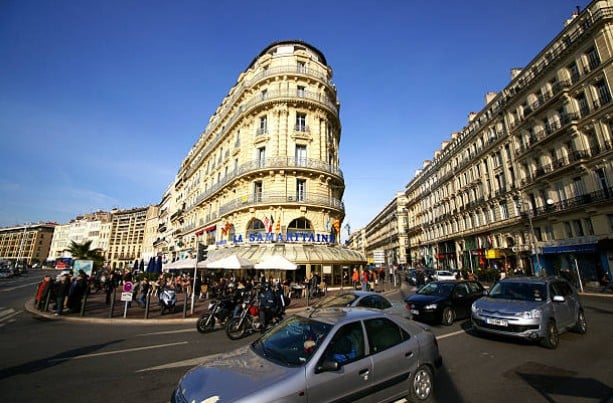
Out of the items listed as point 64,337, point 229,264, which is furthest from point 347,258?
point 64,337

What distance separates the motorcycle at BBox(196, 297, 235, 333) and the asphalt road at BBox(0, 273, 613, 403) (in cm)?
36

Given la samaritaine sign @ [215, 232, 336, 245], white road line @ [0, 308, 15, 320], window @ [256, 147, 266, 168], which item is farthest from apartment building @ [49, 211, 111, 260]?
white road line @ [0, 308, 15, 320]

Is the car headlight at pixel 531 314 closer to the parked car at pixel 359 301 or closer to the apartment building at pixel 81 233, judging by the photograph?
the parked car at pixel 359 301

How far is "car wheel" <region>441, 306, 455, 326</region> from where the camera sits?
923 cm

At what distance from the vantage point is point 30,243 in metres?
112

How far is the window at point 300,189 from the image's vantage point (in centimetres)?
2379

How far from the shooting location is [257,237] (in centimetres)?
2302

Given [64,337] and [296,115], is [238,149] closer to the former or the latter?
[296,115]

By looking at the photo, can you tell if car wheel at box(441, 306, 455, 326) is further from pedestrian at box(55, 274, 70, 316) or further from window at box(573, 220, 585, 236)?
window at box(573, 220, 585, 236)

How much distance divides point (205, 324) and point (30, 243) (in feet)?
492

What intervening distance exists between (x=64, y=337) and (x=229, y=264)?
755 cm

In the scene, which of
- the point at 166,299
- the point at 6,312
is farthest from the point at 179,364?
the point at 6,312

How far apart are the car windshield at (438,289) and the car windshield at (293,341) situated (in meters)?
7.63

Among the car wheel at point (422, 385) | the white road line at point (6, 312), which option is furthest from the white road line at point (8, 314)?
the car wheel at point (422, 385)
